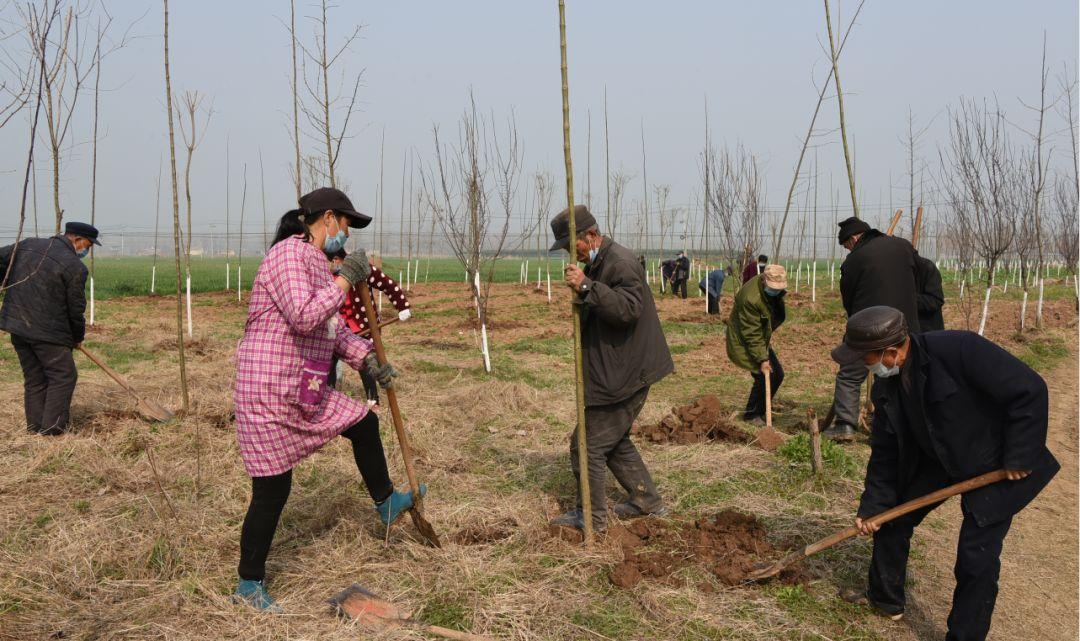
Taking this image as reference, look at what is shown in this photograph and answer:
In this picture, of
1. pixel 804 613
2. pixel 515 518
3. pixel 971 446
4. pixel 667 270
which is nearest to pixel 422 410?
pixel 515 518

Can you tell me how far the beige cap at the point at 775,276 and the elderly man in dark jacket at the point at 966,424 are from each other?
2865 mm

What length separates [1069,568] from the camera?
3.84 metres

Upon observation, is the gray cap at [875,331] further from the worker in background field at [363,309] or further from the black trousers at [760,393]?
the black trousers at [760,393]

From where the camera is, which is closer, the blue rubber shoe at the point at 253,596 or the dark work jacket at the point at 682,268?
the blue rubber shoe at the point at 253,596

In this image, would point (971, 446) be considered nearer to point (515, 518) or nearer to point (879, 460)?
point (879, 460)

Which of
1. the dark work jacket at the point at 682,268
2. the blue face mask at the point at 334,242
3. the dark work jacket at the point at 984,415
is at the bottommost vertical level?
the dark work jacket at the point at 984,415

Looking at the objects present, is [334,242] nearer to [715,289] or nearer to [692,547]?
[692,547]

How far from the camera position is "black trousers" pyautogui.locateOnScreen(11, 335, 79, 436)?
5688 mm

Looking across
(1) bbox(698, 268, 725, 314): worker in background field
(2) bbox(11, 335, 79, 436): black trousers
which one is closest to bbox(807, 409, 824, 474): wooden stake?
(2) bbox(11, 335, 79, 436): black trousers

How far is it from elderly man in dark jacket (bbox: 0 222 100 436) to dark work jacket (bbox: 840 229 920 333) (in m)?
5.89

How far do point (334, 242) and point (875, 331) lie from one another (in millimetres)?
2296

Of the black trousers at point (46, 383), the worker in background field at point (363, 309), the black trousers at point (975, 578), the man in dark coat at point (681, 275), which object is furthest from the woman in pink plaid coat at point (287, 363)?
the man in dark coat at point (681, 275)

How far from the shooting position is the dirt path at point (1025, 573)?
3225mm

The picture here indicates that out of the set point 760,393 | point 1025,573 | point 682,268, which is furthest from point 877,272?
point 682,268
